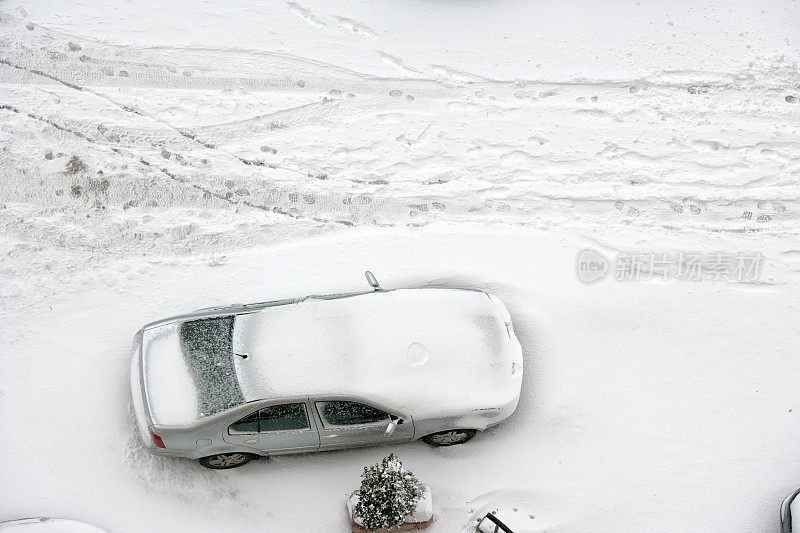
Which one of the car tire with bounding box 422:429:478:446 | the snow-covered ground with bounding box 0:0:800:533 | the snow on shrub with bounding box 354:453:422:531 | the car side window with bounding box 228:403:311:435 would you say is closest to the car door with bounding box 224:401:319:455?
the car side window with bounding box 228:403:311:435

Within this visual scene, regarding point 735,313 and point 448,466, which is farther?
point 735,313

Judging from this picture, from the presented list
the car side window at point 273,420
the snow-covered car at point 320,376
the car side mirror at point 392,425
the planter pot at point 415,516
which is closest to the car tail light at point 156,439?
the snow-covered car at point 320,376

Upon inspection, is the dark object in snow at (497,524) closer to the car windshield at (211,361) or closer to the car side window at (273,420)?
the car side window at (273,420)

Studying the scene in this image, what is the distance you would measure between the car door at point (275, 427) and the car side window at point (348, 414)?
132mm

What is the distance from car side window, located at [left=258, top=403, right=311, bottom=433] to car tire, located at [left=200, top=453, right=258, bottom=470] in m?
0.49

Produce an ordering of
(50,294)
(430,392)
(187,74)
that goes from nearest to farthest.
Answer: (430,392) < (50,294) < (187,74)

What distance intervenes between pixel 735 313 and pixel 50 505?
23.4 feet

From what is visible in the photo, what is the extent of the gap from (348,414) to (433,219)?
266cm

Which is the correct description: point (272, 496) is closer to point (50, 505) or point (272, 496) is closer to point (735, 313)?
point (50, 505)

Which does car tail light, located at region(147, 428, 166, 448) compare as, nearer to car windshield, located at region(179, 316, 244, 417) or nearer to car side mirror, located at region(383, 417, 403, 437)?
car windshield, located at region(179, 316, 244, 417)

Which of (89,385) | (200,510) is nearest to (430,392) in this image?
(200,510)

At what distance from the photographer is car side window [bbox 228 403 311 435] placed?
5.54 metres

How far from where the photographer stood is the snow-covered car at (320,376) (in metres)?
5.55

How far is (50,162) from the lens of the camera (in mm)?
7398
